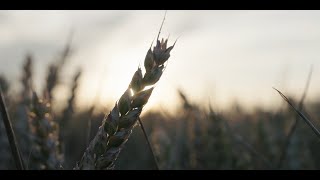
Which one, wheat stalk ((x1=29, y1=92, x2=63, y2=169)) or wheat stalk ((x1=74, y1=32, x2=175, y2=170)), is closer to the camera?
wheat stalk ((x1=74, y1=32, x2=175, y2=170))

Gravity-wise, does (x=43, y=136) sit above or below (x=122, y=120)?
below

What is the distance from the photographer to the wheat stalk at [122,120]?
104 cm

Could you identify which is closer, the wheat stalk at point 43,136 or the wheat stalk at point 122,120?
the wheat stalk at point 122,120

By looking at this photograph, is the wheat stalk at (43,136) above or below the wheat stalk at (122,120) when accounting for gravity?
below

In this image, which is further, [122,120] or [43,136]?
[43,136]

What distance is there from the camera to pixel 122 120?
1068 mm

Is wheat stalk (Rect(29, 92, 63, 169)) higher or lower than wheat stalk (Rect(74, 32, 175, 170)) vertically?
lower

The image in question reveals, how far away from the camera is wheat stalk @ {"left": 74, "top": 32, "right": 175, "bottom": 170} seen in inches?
40.8
